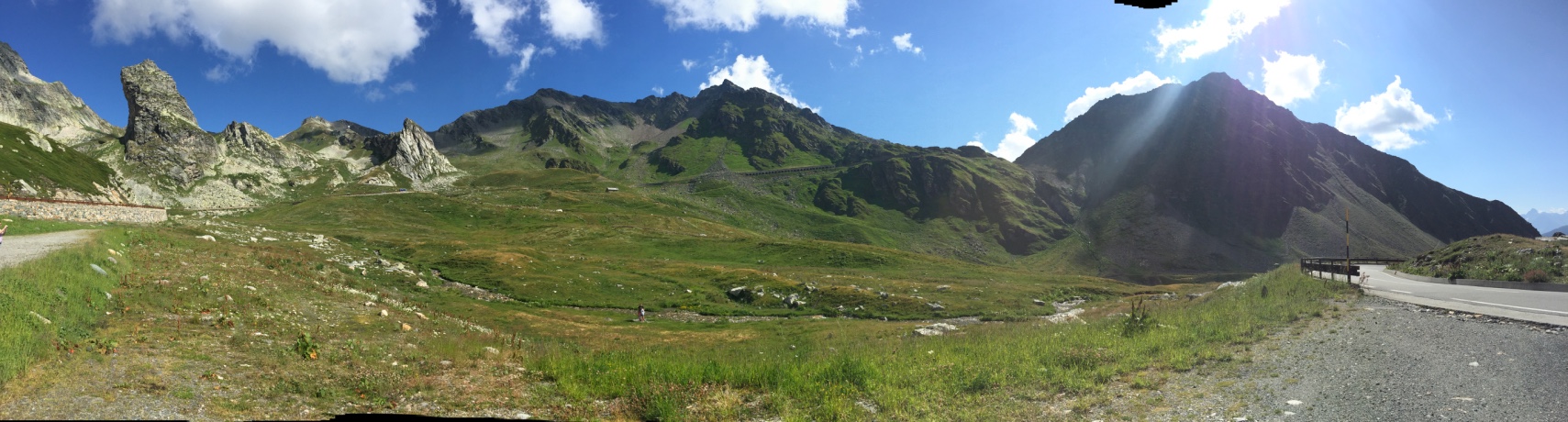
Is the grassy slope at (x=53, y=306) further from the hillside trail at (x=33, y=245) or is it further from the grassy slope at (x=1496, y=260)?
the grassy slope at (x=1496, y=260)

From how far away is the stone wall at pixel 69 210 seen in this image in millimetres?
34650

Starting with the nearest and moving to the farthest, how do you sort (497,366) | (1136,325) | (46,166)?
(497,366)
(1136,325)
(46,166)

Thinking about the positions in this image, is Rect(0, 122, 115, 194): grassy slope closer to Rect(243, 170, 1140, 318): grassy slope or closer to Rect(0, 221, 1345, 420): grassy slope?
Rect(243, 170, 1140, 318): grassy slope

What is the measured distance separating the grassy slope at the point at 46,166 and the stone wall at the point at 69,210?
10164 cm

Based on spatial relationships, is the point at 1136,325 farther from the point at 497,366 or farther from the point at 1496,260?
the point at 1496,260

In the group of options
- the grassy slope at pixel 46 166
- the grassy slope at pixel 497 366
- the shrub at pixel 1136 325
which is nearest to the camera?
the grassy slope at pixel 497 366

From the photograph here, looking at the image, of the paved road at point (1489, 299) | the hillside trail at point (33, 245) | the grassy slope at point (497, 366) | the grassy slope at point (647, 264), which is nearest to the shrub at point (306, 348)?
the grassy slope at point (497, 366)

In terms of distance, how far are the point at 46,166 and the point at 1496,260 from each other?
769 ft

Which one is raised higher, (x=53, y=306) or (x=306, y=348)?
(x=53, y=306)

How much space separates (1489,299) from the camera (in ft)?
70.7

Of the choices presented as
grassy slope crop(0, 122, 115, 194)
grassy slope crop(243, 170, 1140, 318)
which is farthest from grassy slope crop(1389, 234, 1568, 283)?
grassy slope crop(0, 122, 115, 194)

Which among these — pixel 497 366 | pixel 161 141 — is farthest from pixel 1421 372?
pixel 161 141

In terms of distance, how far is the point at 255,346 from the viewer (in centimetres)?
1430

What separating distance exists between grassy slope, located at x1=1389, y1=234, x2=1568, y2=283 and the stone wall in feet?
267
